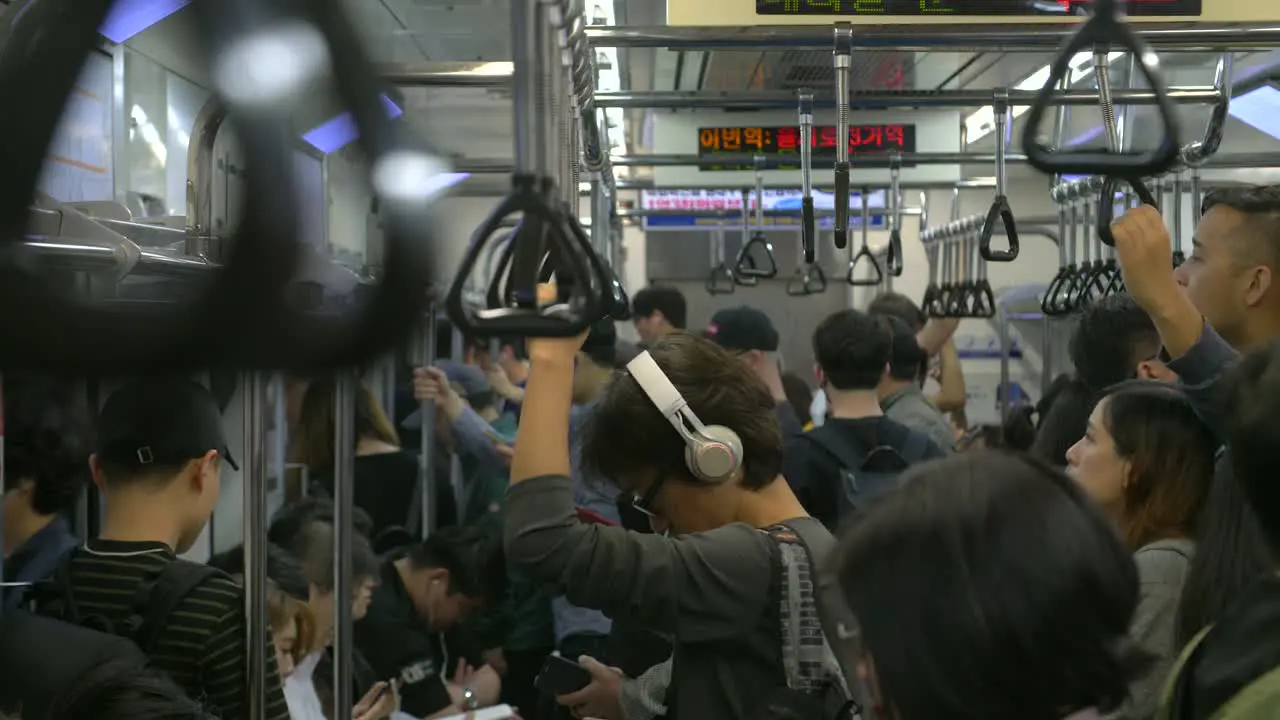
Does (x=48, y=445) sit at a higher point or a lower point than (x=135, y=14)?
lower

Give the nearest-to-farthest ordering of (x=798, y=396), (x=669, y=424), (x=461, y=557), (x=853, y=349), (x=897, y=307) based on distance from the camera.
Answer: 1. (x=669, y=424)
2. (x=853, y=349)
3. (x=461, y=557)
4. (x=897, y=307)
5. (x=798, y=396)

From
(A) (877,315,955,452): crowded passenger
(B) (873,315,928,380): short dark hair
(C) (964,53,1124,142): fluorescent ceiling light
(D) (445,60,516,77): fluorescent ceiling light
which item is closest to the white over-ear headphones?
(D) (445,60,516,77): fluorescent ceiling light

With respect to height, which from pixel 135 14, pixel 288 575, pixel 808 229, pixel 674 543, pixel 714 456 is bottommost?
pixel 288 575

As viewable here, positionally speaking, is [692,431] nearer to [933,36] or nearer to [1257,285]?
[933,36]

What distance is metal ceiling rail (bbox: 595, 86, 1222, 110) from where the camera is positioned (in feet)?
7.42

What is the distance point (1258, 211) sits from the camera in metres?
1.89

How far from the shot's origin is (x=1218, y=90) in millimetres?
2393

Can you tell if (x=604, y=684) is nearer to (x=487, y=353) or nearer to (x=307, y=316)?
(x=307, y=316)

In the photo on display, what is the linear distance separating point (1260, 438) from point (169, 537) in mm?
1487

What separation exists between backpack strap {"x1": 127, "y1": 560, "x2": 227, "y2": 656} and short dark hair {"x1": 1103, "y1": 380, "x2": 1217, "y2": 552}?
1.36 m

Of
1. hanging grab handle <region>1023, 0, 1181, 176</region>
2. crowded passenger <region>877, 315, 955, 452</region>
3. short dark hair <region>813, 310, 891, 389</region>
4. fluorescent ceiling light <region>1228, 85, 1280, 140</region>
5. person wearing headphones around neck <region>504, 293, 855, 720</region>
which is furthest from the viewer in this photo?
fluorescent ceiling light <region>1228, 85, 1280, 140</region>

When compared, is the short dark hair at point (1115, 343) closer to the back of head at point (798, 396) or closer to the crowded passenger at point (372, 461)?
the crowded passenger at point (372, 461)

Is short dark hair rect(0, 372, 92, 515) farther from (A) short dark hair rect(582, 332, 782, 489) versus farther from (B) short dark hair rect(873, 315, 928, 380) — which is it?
(B) short dark hair rect(873, 315, 928, 380)

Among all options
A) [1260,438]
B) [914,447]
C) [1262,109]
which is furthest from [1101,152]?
[1262,109]
